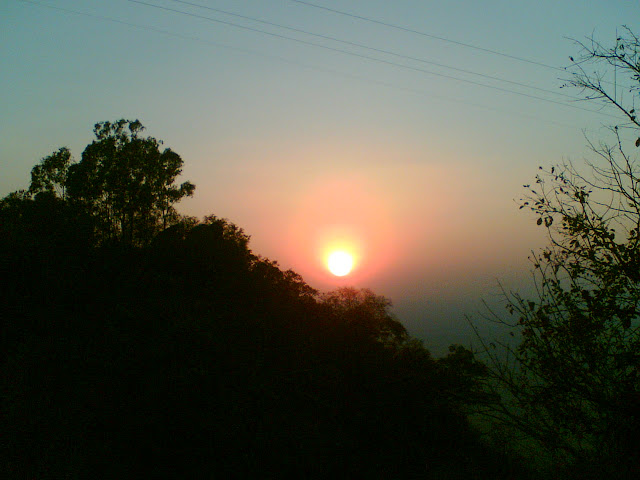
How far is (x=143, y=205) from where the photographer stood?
2617 cm

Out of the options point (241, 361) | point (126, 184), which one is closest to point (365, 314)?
point (241, 361)

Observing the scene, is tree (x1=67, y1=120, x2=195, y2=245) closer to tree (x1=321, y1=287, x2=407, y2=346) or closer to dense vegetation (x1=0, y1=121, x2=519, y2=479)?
dense vegetation (x1=0, y1=121, x2=519, y2=479)

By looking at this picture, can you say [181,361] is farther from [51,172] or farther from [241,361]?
[51,172]

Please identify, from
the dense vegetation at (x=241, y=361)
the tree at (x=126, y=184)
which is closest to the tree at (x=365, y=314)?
the dense vegetation at (x=241, y=361)

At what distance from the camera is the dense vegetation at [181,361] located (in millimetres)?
13289

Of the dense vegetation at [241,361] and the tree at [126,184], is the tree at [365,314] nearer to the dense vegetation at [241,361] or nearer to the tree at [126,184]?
the dense vegetation at [241,361]

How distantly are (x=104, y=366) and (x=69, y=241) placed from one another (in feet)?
28.8

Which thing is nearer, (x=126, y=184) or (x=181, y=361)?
(x=181, y=361)

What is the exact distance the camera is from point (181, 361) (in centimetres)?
1568

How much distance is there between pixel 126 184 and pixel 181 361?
14658 mm

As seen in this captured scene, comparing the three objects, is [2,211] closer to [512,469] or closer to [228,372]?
[228,372]

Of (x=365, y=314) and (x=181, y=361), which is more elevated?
(x=365, y=314)

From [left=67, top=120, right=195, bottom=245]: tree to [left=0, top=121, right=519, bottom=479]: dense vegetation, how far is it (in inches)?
3.6

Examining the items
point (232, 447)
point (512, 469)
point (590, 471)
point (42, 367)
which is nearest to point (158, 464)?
point (232, 447)
